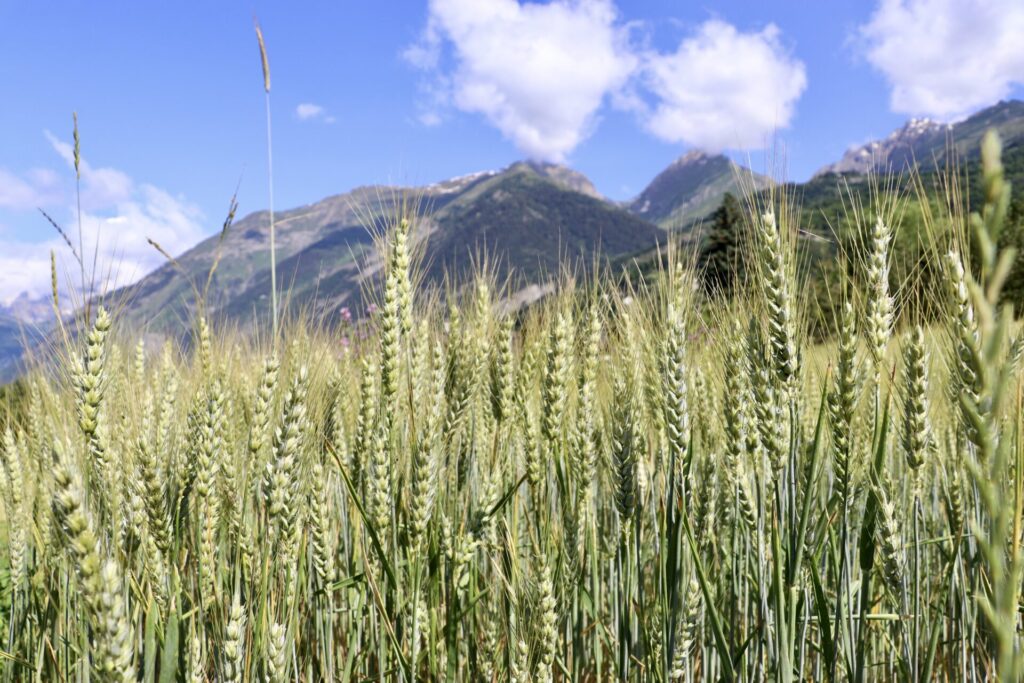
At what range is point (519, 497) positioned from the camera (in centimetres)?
199

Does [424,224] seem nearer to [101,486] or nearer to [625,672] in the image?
[101,486]

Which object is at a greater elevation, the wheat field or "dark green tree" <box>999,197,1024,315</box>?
"dark green tree" <box>999,197,1024,315</box>

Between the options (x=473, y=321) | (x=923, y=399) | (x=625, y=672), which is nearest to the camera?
(x=923, y=399)

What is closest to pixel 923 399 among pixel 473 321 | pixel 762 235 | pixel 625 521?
pixel 762 235

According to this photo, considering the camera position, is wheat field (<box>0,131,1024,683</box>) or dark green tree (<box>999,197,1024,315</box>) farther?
dark green tree (<box>999,197,1024,315</box>)

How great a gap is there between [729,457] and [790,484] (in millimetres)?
371

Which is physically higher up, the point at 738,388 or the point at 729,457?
the point at 738,388

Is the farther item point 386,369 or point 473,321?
point 473,321

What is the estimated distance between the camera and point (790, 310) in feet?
4.92

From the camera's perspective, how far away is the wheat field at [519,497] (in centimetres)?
147

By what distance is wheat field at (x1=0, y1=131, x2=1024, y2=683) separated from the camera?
1.47 meters

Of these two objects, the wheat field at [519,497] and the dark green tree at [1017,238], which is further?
the dark green tree at [1017,238]

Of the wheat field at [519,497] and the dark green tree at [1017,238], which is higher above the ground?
the dark green tree at [1017,238]

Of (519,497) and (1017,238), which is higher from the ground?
(1017,238)
